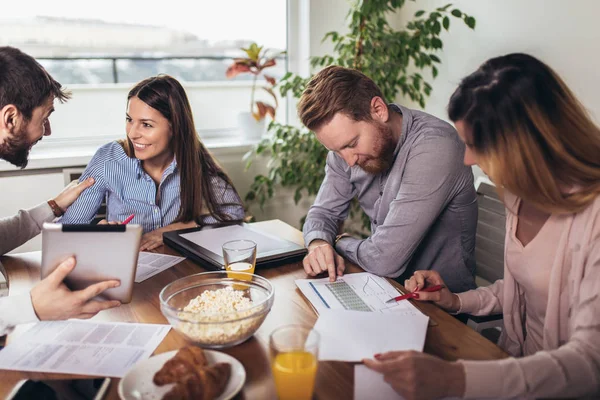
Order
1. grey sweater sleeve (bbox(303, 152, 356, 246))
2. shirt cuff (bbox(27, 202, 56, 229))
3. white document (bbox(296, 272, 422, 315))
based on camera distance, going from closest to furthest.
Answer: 1. white document (bbox(296, 272, 422, 315))
2. shirt cuff (bbox(27, 202, 56, 229))
3. grey sweater sleeve (bbox(303, 152, 356, 246))

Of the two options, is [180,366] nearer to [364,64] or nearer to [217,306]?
[217,306]

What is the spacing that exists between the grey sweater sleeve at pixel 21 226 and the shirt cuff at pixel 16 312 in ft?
2.14

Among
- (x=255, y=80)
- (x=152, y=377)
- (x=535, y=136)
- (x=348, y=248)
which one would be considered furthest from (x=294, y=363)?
(x=255, y=80)

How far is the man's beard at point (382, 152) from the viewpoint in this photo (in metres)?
1.63

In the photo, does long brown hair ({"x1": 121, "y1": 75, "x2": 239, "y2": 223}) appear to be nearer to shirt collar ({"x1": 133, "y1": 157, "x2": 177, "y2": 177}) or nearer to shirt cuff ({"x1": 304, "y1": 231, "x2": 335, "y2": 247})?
shirt collar ({"x1": 133, "y1": 157, "x2": 177, "y2": 177})

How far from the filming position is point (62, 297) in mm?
1069

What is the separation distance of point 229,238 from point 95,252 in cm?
64

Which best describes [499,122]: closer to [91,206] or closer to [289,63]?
[91,206]

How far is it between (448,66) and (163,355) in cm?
243

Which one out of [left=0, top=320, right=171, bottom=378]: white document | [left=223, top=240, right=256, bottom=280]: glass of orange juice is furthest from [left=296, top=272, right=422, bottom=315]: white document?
[left=0, top=320, right=171, bottom=378]: white document

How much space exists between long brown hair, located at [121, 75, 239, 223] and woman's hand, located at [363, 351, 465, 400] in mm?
1214

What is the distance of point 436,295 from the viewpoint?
1.26m

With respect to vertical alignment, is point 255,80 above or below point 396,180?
above

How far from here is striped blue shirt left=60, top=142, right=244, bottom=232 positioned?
6.67ft
